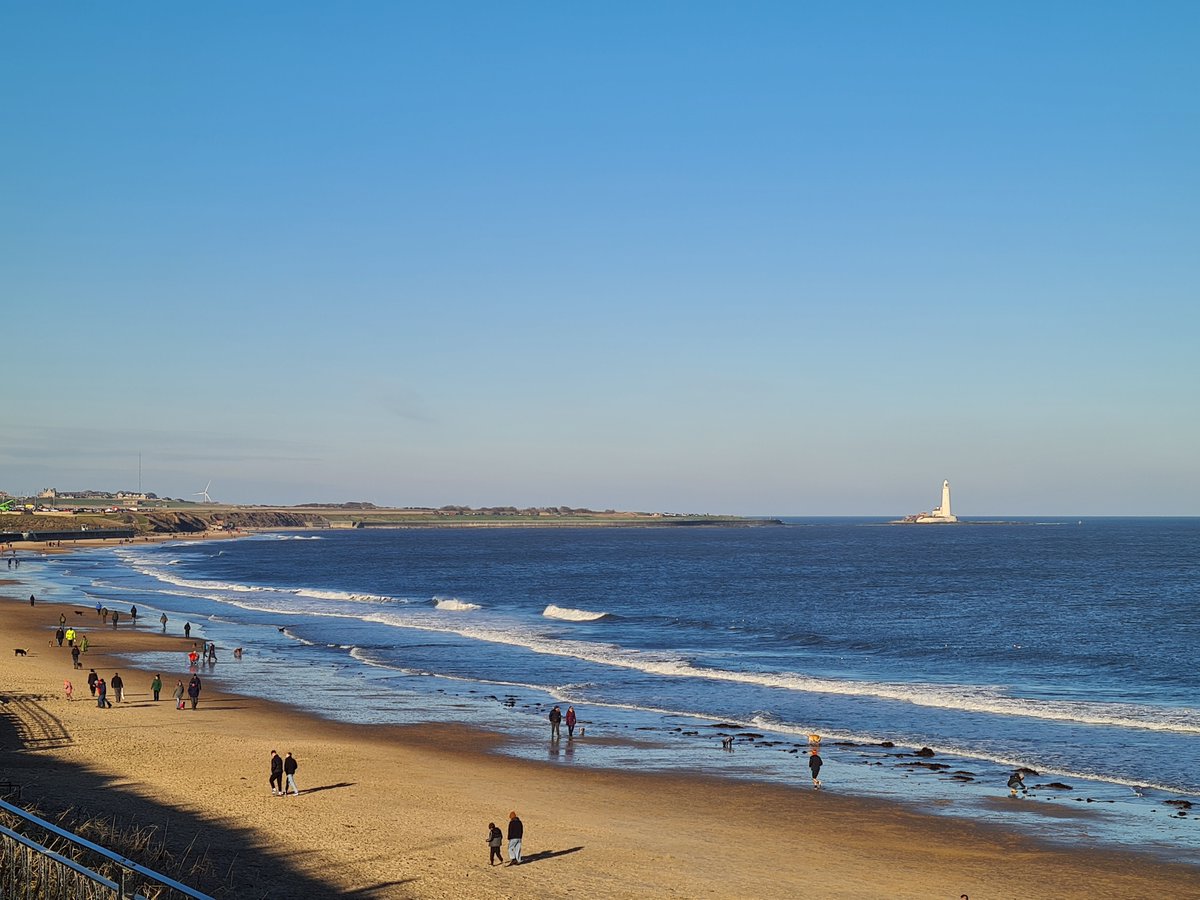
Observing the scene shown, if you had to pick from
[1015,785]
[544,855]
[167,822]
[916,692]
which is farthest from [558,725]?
[916,692]

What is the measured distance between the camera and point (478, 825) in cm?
2475

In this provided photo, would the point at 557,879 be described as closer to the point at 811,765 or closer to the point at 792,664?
the point at 811,765

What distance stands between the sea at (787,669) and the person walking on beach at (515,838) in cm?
994

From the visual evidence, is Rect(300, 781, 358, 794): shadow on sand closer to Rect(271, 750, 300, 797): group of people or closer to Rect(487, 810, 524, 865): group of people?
Rect(271, 750, 300, 797): group of people

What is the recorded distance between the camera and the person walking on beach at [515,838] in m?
21.8

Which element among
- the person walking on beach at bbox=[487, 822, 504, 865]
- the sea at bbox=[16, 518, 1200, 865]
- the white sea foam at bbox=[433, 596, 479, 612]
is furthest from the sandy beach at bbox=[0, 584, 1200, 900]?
the white sea foam at bbox=[433, 596, 479, 612]

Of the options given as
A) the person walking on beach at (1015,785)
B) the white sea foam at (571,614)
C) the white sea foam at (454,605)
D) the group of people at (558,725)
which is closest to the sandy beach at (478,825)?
the group of people at (558,725)

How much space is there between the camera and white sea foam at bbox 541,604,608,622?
7262cm

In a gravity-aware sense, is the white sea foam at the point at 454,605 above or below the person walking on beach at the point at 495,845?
below

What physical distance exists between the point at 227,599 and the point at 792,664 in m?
52.6

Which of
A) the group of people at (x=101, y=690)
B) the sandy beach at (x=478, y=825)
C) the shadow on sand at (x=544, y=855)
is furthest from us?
the group of people at (x=101, y=690)

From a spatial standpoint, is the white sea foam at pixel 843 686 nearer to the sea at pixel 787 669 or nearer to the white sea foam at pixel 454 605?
the sea at pixel 787 669

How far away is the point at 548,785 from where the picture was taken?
29.3 meters

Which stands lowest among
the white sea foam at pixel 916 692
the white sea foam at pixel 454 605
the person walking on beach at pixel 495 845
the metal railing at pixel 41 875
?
the white sea foam at pixel 454 605
